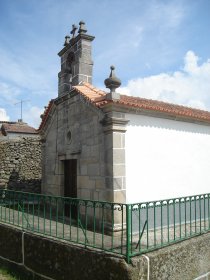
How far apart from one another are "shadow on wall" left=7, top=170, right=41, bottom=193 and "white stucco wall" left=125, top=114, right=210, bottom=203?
776 centimetres

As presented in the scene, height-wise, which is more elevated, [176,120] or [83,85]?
[83,85]

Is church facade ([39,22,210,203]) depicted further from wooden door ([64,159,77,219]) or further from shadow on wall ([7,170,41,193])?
shadow on wall ([7,170,41,193])

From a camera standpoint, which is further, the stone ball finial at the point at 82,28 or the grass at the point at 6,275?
the stone ball finial at the point at 82,28

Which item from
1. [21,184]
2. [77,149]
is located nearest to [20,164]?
[21,184]

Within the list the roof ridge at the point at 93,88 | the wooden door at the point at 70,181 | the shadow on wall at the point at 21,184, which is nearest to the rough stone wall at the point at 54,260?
the wooden door at the point at 70,181

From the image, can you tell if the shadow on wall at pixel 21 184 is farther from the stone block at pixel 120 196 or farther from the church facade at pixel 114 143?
the stone block at pixel 120 196

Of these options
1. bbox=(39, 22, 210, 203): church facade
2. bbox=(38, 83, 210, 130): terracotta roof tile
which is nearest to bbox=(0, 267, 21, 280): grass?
bbox=(39, 22, 210, 203): church facade

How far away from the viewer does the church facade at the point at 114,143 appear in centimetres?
658

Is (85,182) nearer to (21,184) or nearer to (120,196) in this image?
(120,196)

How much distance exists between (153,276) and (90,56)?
252 inches

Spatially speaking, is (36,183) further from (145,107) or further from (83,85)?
(145,107)

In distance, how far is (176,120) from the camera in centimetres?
778

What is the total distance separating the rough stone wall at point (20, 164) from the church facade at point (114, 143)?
13.9ft

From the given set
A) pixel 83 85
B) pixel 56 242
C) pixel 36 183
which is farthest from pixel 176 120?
pixel 36 183
